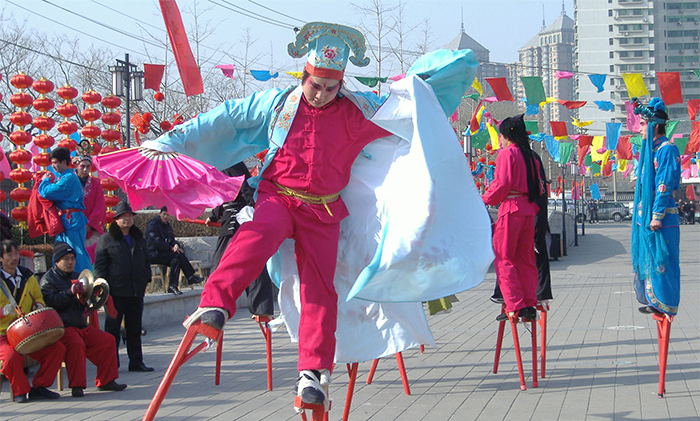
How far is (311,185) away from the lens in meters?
3.89

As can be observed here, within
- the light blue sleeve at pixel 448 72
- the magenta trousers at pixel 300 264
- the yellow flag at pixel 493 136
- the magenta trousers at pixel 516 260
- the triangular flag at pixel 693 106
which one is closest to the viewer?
the magenta trousers at pixel 300 264

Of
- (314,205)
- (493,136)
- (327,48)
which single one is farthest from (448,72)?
(493,136)

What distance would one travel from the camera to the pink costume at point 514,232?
5387 millimetres

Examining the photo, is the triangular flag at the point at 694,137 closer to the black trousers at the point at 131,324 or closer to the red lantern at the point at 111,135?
the red lantern at the point at 111,135

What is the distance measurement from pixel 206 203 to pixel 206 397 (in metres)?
1.89

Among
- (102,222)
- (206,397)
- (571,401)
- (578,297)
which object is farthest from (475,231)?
(578,297)

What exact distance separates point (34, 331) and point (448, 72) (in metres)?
3.56

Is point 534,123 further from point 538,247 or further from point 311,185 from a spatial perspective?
point 311,185

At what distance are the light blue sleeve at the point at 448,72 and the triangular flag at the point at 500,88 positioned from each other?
983 centimetres

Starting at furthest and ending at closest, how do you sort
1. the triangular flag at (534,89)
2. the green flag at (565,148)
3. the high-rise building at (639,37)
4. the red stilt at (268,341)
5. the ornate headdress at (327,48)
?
1. the high-rise building at (639,37)
2. the green flag at (565,148)
3. the triangular flag at (534,89)
4. the red stilt at (268,341)
5. the ornate headdress at (327,48)

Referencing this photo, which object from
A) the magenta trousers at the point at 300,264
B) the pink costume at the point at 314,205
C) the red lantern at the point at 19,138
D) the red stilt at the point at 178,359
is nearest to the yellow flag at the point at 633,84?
the red lantern at the point at 19,138

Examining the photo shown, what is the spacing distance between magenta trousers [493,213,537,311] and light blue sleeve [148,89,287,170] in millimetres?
2103

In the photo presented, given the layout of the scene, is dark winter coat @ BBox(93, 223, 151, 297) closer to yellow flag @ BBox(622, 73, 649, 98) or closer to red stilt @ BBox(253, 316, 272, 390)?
red stilt @ BBox(253, 316, 272, 390)

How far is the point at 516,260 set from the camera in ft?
17.9
